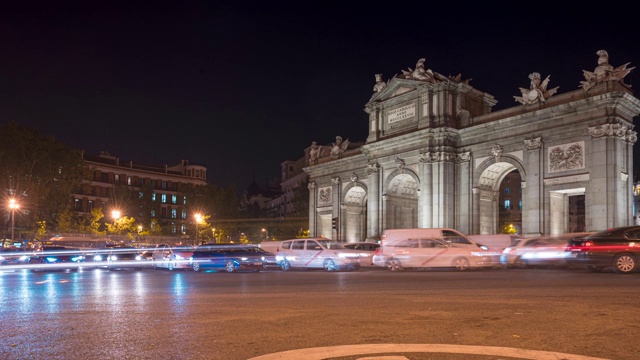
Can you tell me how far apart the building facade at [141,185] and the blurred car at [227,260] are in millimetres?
63831

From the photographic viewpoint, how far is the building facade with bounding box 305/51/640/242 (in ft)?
104

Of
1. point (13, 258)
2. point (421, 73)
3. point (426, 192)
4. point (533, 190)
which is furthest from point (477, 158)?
point (13, 258)

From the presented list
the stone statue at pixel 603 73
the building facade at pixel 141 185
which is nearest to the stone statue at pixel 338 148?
the stone statue at pixel 603 73

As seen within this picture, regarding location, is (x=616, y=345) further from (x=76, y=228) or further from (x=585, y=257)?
(x=76, y=228)

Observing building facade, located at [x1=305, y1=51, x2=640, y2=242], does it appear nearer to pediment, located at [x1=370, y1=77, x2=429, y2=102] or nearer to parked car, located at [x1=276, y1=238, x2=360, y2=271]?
pediment, located at [x1=370, y1=77, x2=429, y2=102]

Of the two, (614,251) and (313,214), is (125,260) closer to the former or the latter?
(614,251)

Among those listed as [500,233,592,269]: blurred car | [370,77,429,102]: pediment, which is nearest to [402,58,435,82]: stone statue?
[370,77,429,102]: pediment

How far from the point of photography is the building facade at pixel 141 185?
89.1 metres

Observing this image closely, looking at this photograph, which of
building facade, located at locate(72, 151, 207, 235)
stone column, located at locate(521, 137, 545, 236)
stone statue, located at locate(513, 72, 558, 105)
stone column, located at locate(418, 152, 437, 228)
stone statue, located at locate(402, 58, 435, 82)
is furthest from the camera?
building facade, located at locate(72, 151, 207, 235)

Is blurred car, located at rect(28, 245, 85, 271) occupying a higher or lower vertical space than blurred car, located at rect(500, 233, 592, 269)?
lower

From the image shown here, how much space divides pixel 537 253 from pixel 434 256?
469 cm

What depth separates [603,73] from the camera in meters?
32.0

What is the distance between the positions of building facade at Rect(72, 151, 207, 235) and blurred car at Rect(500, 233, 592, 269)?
72.5 meters

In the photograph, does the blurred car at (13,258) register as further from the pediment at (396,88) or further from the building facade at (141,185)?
the building facade at (141,185)
